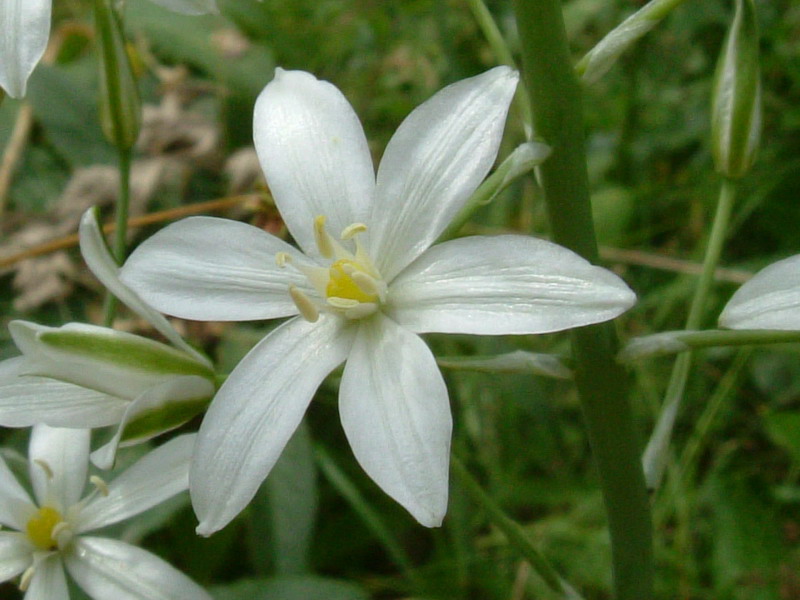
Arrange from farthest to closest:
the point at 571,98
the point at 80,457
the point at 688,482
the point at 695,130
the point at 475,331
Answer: the point at 695,130
the point at 688,482
the point at 80,457
the point at 571,98
the point at 475,331

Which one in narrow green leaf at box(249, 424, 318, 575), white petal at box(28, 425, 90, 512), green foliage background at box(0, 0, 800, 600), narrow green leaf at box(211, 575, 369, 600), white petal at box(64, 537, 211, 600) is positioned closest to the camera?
white petal at box(64, 537, 211, 600)

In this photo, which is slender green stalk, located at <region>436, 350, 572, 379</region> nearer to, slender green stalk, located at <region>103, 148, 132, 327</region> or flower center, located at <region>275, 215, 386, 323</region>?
flower center, located at <region>275, 215, 386, 323</region>

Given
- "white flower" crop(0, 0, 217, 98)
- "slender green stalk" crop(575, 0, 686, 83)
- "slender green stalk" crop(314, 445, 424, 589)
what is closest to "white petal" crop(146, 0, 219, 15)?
"white flower" crop(0, 0, 217, 98)

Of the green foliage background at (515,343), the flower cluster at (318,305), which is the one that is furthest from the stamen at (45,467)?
the green foliage background at (515,343)

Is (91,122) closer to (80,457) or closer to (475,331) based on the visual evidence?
(80,457)

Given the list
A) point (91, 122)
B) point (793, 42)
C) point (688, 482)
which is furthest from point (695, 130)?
point (91, 122)

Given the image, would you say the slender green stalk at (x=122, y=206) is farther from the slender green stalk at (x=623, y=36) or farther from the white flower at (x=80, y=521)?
the slender green stalk at (x=623, y=36)
